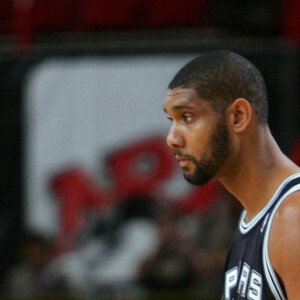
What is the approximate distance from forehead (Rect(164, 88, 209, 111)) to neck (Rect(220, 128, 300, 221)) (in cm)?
21

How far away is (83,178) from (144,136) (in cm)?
58

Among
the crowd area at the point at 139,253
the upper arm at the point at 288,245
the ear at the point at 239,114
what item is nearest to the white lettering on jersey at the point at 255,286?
the upper arm at the point at 288,245

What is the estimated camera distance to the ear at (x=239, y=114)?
3.01 m

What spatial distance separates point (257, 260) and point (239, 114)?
0.49m

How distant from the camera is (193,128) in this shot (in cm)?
303

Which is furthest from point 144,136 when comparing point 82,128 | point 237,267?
point 237,267

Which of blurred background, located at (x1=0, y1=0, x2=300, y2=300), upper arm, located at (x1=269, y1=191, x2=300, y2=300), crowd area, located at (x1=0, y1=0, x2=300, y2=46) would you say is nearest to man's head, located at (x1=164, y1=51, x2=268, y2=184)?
upper arm, located at (x1=269, y1=191, x2=300, y2=300)

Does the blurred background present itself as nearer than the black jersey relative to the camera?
No

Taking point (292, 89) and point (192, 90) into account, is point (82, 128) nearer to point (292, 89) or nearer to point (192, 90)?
point (292, 89)

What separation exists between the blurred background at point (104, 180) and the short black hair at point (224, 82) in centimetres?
377

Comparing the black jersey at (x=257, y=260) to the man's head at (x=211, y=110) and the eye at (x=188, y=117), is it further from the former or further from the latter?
the eye at (x=188, y=117)

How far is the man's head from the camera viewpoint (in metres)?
3.02

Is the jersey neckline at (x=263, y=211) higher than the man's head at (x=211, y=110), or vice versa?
the man's head at (x=211, y=110)

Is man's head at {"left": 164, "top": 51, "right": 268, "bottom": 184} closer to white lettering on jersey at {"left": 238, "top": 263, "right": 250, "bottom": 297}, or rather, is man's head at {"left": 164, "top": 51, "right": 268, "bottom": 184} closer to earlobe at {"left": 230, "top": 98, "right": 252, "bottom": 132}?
earlobe at {"left": 230, "top": 98, "right": 252, "bottom": 132}
